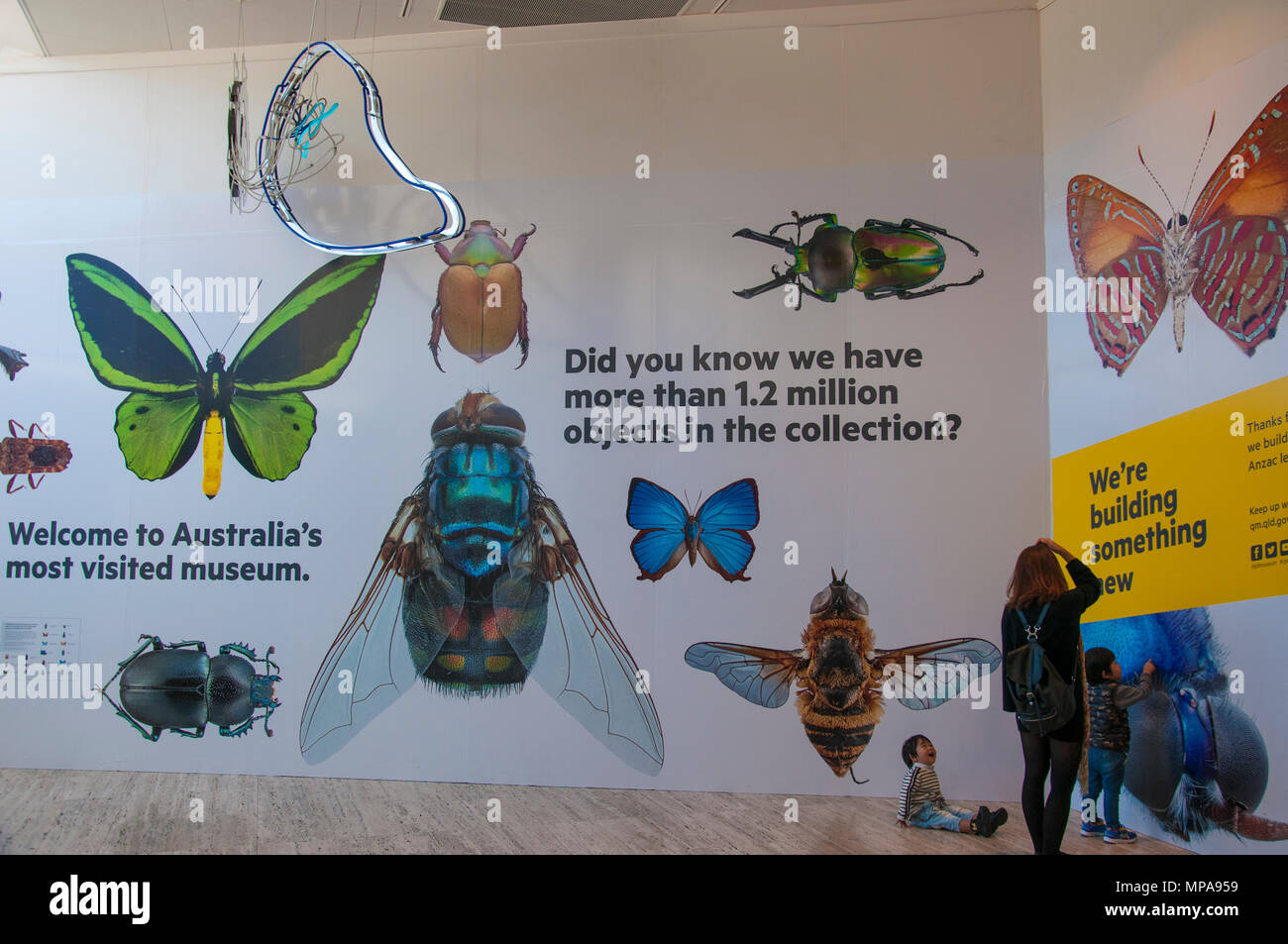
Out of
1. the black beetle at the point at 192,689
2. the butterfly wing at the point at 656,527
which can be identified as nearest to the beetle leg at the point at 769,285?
the butterfly wing at the point at 656,527

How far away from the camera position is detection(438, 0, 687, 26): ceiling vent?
594 cm

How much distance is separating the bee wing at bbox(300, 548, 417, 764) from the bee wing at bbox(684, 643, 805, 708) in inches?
69.8

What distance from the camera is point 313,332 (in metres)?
6.23

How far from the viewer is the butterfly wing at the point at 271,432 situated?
20.3ft

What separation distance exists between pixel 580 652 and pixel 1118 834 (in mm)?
2871

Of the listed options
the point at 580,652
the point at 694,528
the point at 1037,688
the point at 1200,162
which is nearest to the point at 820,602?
the point at 694,528

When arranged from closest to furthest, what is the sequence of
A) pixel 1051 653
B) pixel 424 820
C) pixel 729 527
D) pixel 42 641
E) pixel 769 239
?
pixel 1051 653
pixel 424 820
pixel 729 527
pixel 769 239
pixel 42 641

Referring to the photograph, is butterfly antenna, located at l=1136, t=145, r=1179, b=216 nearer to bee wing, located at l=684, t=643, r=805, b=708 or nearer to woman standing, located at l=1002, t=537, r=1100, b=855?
woman standing, located at l=1002, t=537, r=1100, b=855

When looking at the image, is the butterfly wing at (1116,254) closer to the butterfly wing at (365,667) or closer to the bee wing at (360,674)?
the butterfly wing at (365,667)

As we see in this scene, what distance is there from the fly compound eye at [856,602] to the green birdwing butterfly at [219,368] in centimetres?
328

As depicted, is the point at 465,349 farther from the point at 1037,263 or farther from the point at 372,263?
the point at 1037,263

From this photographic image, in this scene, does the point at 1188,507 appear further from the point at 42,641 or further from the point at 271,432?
the point at 42,641

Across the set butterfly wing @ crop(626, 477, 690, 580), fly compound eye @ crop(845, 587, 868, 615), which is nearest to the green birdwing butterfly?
butterfly wing @ crop(626, 477, 690, 580)

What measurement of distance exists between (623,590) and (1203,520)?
117 inches
